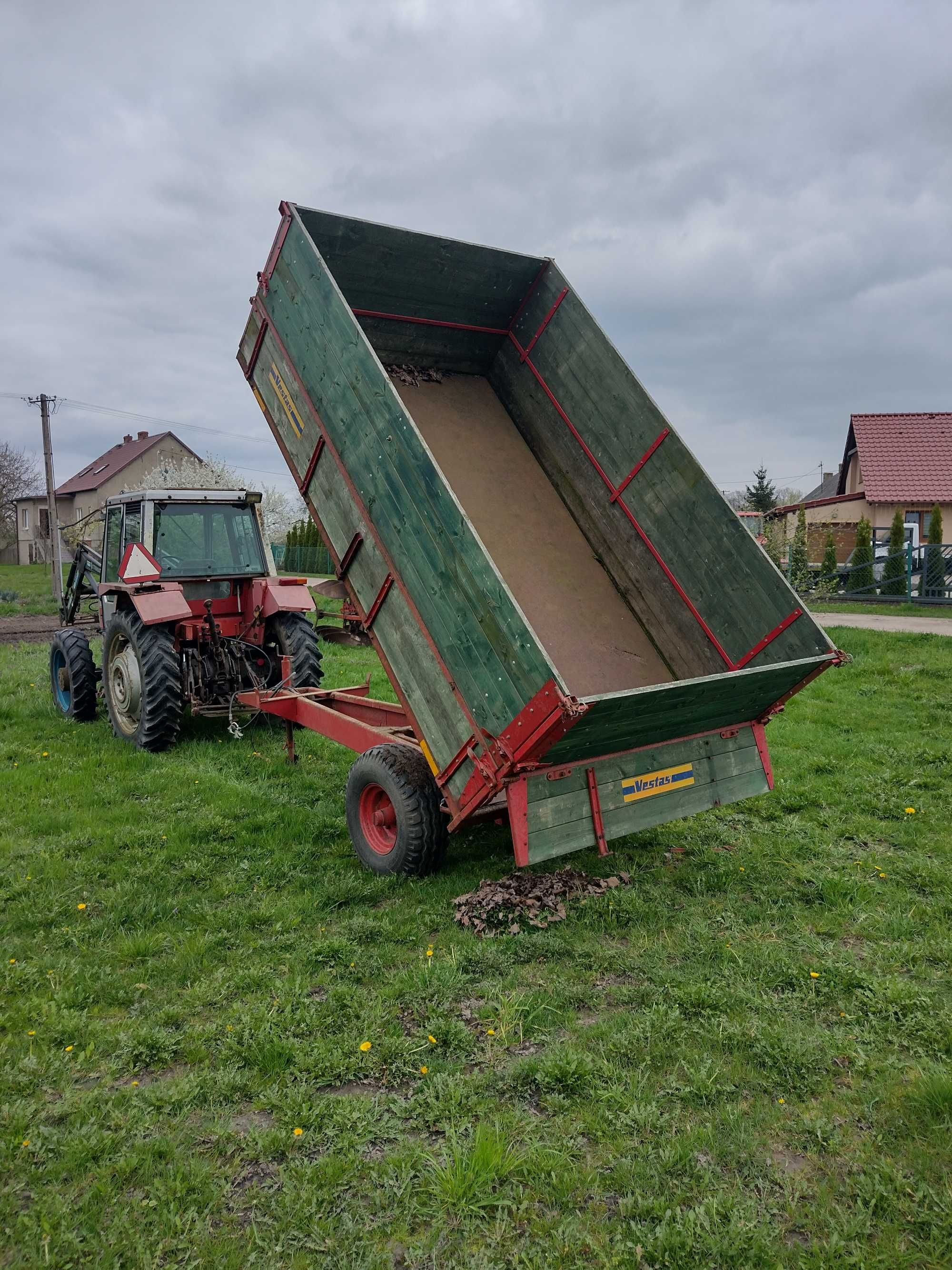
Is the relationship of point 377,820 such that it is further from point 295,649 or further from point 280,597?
point 280,597

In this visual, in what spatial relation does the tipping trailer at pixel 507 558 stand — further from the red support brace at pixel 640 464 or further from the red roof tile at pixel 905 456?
the red roof tile at pixel 905 456

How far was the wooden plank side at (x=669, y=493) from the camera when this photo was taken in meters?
4.55

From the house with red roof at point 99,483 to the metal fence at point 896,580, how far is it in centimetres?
3638

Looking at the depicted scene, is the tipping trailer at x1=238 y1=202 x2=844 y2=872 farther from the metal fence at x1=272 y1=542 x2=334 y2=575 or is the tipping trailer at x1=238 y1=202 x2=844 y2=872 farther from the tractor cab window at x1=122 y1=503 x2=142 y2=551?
the metal fence at x1=272 y1=542 x2=334 y2=575

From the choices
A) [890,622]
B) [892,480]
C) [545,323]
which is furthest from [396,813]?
[892,480]

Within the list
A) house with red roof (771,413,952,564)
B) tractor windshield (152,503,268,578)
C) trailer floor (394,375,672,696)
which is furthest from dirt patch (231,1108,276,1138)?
house with red roof (771,413,952,564)

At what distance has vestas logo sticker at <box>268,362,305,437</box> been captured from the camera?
15.7ft

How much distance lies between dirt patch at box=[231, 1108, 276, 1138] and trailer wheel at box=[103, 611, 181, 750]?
169 inches

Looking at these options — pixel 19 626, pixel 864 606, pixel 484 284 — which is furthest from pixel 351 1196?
pixel 19 626

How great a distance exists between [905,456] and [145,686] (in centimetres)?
2235

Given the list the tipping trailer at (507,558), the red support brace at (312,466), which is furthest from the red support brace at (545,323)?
the red support brace at (312,466)

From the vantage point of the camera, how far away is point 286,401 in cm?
489

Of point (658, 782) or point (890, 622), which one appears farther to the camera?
point (890, 622)

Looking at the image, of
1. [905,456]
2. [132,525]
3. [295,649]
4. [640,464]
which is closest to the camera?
[640,464]
